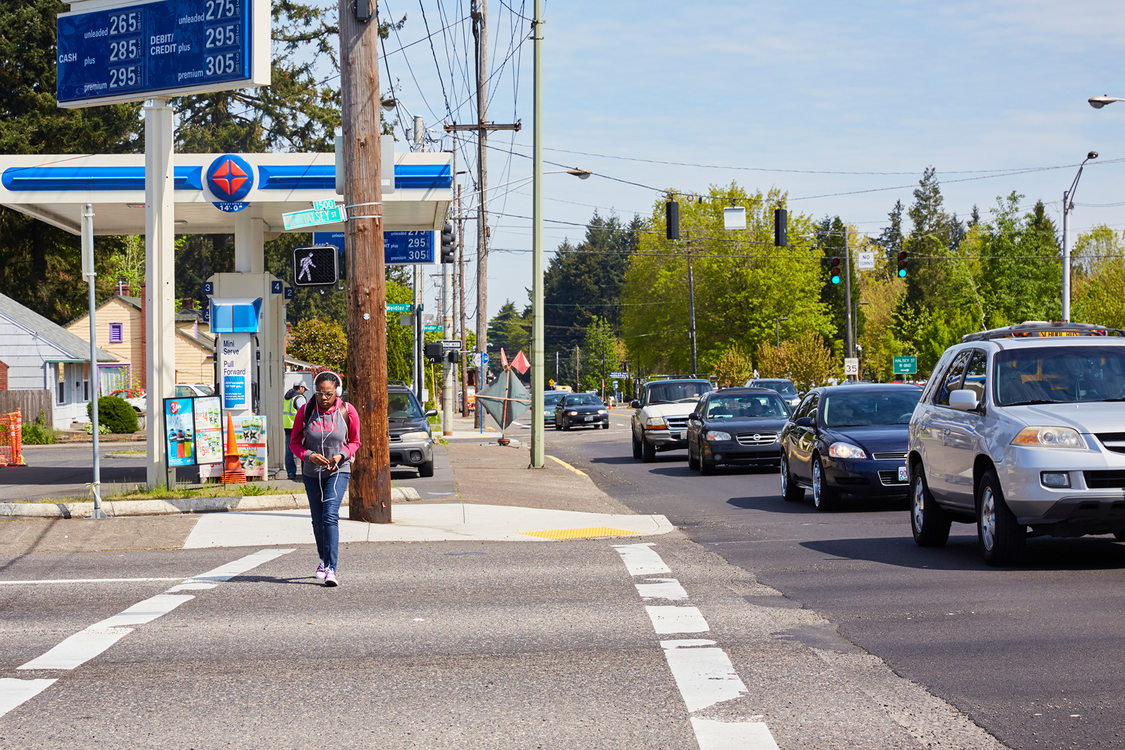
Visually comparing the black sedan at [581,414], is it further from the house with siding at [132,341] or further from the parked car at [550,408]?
the house with siding at [132,341]

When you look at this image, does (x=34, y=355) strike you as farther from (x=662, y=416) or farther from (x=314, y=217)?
(x=314, y=217)

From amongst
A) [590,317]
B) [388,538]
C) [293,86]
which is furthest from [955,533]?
[590,317]

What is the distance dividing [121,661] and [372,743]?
2.51m

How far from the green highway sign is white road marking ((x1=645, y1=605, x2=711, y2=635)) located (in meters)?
8.85

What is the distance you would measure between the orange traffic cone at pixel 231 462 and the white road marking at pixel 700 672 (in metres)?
9.91

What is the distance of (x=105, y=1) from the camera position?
1798cm

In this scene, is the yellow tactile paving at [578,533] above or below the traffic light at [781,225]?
below

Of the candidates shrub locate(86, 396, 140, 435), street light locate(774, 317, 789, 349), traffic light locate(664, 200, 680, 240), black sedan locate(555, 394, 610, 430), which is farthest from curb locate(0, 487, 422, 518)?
street light locate(774, 317, 789, 349)

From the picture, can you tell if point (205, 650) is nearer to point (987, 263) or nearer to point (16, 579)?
point (16, 579)

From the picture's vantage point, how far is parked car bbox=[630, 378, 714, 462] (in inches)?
1184

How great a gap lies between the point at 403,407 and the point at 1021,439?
15500 mm

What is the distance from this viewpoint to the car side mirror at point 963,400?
10.7 m

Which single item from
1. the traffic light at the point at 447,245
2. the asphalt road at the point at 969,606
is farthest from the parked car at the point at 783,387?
the asphalt road at the point at 969,606

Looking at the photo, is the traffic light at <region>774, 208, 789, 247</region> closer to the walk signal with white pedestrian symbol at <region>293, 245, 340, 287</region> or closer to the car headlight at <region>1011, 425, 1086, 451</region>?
the walk signal with white pedestrian symbol at <region>293, 245, 340, 287</region>
